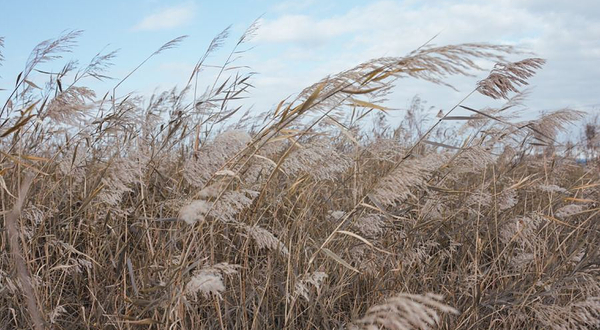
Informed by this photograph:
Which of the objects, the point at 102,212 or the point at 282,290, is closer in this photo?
the point at 282,290

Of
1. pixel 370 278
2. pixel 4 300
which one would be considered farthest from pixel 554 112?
pixel 4 300

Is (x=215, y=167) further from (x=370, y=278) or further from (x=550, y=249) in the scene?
(x=550, y=249)

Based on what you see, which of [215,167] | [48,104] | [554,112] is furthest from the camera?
[554,112]

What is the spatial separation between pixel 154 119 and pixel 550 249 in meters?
2.44

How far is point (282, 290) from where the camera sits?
89.2 inches

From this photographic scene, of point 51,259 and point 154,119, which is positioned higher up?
point 154,119

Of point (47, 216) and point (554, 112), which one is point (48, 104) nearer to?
point (47, 216)

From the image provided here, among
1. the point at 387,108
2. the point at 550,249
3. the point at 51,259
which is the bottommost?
the point at 550,249

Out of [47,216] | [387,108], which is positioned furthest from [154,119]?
[387,108]

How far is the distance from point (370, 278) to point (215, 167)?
968 millimetres

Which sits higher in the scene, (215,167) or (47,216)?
(215,167)

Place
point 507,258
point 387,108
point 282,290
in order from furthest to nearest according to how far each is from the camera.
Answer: point 507,258
point 282,290
point 387,108

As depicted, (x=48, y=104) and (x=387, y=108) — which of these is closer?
(x=387, y=108)

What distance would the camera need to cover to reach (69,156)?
2623mm
